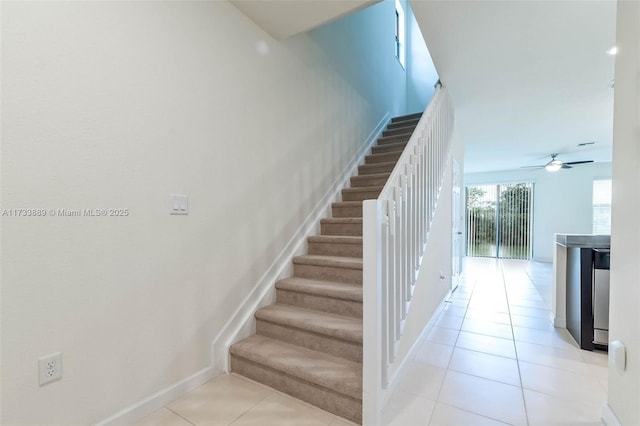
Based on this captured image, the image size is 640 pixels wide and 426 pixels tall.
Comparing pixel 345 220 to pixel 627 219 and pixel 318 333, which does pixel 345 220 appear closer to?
pixel 318 333

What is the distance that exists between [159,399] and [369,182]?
2.75 metres

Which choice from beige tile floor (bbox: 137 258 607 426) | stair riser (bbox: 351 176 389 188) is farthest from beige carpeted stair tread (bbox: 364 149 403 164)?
beige tile floor (bbox: 137 258 607 426)

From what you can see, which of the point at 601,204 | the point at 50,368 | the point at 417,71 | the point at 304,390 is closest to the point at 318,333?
the point at 304,390

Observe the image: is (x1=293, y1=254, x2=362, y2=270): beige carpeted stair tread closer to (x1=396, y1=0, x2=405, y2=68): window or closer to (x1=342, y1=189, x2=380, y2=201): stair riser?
(x1=342, y1=189, x2=380, y2=201): stair riser

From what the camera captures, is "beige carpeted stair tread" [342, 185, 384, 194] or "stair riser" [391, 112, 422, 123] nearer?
"beige carpeted stair tread" [342, 185, 384, 194]

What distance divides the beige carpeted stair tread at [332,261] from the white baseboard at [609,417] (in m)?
1.50

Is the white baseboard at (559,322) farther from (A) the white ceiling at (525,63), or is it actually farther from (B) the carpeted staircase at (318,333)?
(A) the white ceiling at (525,63)

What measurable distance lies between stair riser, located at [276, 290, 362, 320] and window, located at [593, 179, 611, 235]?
805 cm

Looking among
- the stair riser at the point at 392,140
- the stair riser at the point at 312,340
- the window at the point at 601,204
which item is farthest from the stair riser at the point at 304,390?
the window at the point at 601,204

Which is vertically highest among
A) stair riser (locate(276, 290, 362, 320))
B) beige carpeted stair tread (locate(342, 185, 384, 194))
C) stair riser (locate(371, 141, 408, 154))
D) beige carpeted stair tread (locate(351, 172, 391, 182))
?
stair riser (locate(371, 141, 408, 154))

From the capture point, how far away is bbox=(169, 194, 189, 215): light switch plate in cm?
174

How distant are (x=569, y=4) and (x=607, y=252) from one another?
6.05 feet

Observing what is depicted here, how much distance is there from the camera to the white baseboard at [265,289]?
2.00 metres

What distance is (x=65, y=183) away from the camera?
1.31 meters
